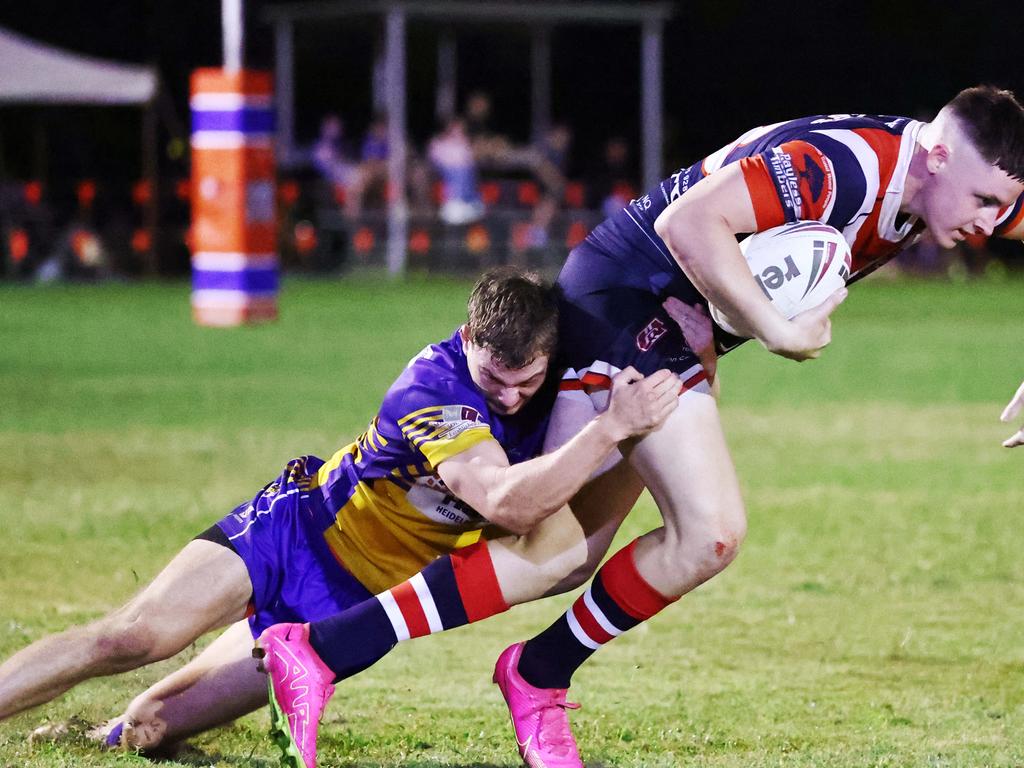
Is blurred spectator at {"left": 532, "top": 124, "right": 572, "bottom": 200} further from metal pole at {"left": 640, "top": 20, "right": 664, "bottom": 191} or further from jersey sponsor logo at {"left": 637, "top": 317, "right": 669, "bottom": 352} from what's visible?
jersey sponsor logo at {"left": 637, "top": 317, "right": 669, "bottom": 352}

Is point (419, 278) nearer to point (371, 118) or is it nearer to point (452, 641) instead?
point (371, 118)

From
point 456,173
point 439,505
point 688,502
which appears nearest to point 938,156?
point 688,502

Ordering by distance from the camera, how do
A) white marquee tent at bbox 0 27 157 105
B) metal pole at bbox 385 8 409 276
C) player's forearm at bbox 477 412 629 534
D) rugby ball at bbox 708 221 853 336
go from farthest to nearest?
metal pole at bbox 385 8 409 276 < white marquee tent at bbox 0 27 157 105 < rugby ball at bbox 708 221 853 336 < player's forearm at bbox 477 412 629 534

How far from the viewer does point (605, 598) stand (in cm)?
476

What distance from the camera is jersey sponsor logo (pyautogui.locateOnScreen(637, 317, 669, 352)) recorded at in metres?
4.83

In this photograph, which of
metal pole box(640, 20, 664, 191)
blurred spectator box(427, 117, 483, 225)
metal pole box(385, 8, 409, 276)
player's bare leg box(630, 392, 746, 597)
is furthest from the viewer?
metal pole box(640, 20, 664, 191)

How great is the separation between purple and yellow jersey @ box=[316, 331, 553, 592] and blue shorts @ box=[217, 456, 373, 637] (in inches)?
1.5

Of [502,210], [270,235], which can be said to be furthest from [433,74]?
[270,235]

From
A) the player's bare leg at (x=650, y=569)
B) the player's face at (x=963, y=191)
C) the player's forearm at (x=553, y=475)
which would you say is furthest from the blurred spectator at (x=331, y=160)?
the player's forearm at (x=553, y=475)

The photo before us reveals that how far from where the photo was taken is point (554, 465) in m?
4.41

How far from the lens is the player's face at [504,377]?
4.59 m

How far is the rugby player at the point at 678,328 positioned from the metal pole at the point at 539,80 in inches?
920

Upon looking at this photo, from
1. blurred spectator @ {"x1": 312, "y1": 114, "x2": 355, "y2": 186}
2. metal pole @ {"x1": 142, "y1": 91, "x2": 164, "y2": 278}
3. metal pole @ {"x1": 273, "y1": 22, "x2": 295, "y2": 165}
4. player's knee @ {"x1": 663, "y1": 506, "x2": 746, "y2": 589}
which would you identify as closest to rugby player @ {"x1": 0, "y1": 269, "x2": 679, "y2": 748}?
player's knee @ {"x1": 663, "y1": 506, "x2": 746, "y2": 589}

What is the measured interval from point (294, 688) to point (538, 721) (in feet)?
2.22
